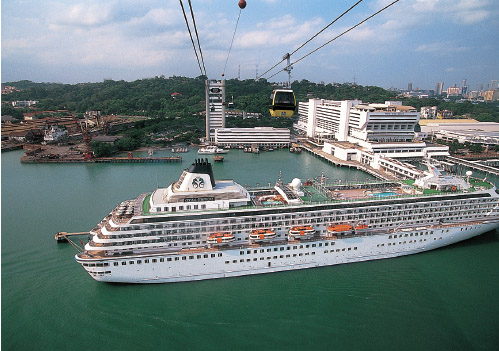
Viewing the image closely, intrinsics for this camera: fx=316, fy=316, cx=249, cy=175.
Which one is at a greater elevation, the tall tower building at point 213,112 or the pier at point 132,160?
the tall tower building at point 213,112

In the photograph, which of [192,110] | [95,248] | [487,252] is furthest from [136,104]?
[487,252]

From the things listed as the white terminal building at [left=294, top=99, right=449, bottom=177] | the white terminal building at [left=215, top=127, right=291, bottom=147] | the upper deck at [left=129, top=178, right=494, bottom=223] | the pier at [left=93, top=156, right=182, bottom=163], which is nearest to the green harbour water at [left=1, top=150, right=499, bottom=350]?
the upper deck at [left=129, top=178, right=494, bottom=223]

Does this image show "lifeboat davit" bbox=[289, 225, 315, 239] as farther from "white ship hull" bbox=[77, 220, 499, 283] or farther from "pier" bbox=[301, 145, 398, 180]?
"pier" bbox=[301, 145, 398, 180]

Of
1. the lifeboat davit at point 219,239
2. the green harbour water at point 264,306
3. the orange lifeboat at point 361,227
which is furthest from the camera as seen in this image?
the orange lifeboat at point 361,227

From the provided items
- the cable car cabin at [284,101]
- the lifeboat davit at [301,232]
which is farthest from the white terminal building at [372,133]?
the cable car cabin at [284,101]

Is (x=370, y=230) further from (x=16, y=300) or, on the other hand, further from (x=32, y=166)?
(x=32, y=166)

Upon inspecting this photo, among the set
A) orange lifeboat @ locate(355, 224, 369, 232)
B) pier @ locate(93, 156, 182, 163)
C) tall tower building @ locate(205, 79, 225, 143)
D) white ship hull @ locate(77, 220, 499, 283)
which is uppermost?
tall tower building @ locate(205, 79, 225, 143)

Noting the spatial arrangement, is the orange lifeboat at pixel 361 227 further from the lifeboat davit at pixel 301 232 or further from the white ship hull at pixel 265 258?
the lifeboat davit at pixel 301 232
